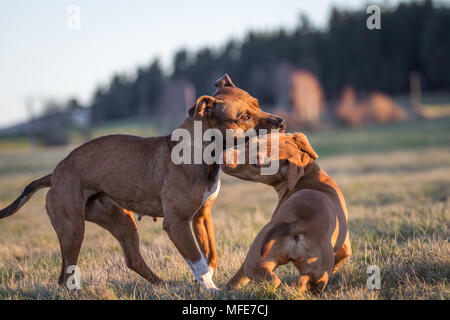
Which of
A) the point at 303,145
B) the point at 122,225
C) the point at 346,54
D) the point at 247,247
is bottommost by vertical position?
the point at 346,54

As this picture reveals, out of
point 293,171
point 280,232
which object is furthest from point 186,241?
point 293,171

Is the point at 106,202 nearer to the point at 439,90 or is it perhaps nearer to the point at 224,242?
the point at 224,242

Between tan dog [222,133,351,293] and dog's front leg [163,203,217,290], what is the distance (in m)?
0.40

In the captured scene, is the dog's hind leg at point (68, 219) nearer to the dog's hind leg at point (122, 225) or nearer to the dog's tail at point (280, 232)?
the dog's hind leg at point (122, 225)

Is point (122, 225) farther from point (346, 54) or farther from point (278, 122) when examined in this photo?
point (346, 54)

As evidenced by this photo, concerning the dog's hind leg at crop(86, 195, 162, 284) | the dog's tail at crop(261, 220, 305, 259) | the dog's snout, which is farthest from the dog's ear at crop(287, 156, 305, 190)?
the dog's hind leg at crop(86, 195, 162, 284)

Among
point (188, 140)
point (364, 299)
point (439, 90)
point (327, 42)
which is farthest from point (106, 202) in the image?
point (327, 42)

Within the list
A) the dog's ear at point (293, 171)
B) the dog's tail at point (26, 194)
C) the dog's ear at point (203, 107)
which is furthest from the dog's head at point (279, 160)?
the dog's tail at point (26, 194)

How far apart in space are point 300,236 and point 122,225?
226cm

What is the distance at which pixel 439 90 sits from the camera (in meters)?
58.3

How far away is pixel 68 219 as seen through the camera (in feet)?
15.7
